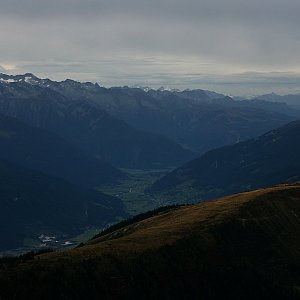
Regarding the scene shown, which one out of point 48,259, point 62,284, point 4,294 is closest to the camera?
point 4,294

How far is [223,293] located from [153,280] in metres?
26.2

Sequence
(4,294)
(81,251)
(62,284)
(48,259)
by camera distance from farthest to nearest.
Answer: (81,251)
(48,259)
(62,284)
(4,294)

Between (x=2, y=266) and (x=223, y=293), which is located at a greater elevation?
(x=2, y=266)

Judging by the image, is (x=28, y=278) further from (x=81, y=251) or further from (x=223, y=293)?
(x=223, y=293)

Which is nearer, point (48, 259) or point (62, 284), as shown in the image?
point (62, 284)

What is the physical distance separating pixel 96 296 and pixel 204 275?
44941 millimetres

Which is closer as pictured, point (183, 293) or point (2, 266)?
point (2, 266)

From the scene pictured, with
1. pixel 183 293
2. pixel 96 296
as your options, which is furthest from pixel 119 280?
pixel 183 293

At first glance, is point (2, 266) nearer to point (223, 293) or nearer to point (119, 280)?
point (119, 280)

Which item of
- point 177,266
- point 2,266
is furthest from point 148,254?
point 2,266

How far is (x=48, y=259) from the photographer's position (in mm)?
182625

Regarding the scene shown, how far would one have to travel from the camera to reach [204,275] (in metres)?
200

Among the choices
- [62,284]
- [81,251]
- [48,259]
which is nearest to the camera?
[62,284]

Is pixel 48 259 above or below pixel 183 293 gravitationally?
above
